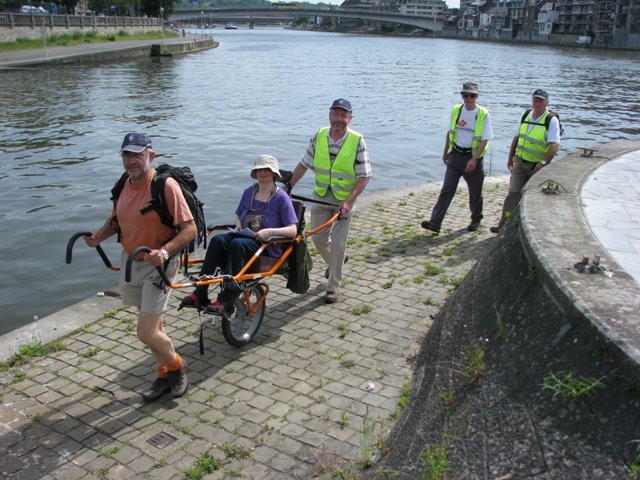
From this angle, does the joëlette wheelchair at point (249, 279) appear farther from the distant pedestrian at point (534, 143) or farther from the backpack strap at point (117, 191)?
the distant pedestrian at point (534, 143)

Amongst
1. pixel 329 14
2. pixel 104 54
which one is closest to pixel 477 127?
pixel 104 54

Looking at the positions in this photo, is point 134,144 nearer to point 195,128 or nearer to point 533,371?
point 533,371

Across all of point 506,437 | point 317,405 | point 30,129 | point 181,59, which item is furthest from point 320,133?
point 181,59

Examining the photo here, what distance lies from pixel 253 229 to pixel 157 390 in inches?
67.2

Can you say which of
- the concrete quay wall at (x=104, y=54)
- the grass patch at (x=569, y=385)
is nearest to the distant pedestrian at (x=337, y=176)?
the grass patch at (x=569, y=385)

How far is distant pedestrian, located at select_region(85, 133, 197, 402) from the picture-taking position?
15.6 ft

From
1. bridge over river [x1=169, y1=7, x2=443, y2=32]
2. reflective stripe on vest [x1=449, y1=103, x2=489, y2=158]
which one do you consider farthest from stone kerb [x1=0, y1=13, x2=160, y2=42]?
bridge over river [x1=169, y1=7, x2=443, y2=32]

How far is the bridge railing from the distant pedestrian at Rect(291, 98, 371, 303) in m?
50.8

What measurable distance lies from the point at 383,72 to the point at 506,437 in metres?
50.3

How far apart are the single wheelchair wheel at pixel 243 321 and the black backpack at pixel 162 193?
0.78 meters

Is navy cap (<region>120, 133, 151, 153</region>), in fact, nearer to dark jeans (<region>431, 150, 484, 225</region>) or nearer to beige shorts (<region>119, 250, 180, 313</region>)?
beige shorts (<region>119, 250, 180, 313</region>)

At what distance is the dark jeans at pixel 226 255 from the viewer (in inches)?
220

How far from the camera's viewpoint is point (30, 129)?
21203 millimetres

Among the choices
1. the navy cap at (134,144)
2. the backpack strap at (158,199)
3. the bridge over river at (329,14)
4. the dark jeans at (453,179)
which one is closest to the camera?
the navy cap at (134,144)
